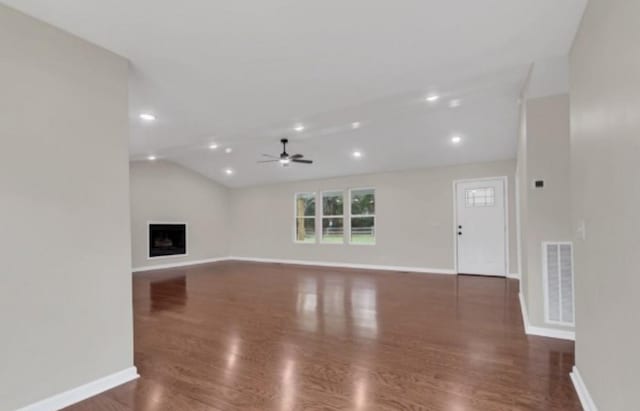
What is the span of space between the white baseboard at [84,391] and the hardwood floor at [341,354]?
62 mm

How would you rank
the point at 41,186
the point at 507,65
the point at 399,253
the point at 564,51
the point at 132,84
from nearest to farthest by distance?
the point at 41,186
the point at 564,51
the point at 507,65
the point at 132,84
the point at 399,253

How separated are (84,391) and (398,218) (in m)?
6.49

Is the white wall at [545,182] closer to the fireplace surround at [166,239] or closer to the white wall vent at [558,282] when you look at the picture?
the white wall vent at [558,282]

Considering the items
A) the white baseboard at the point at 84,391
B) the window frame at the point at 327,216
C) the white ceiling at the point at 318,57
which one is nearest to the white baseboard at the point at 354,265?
the window frame at the point at 327,216

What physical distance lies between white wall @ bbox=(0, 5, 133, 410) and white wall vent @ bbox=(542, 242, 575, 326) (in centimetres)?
381

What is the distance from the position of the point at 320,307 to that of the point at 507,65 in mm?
3493

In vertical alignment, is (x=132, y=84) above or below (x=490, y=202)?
above

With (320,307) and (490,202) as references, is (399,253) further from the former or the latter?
(320,307)

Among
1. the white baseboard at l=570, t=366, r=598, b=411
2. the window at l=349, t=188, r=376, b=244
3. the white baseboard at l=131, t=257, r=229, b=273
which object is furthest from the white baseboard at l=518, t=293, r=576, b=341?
the white baseboard at l=131, t=257, r=229, b=273

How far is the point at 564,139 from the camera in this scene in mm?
3225

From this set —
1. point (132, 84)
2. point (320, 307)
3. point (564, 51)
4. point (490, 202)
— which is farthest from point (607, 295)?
point (490, 202)

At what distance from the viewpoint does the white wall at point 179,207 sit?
7.97 meters

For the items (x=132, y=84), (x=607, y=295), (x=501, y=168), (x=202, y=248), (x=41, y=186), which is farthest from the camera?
(x=202, y=248)

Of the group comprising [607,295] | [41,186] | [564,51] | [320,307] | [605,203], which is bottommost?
[320,307]
